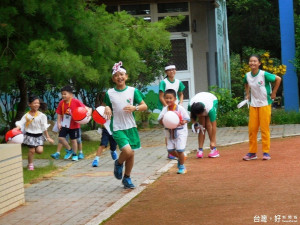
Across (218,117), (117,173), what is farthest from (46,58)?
(218,117)

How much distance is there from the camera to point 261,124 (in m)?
13.6

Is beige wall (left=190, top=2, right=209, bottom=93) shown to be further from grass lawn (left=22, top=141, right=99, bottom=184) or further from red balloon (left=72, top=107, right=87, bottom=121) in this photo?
red balloon (left=72, top=107, right=87, bottom=121)

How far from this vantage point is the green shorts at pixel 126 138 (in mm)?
10891

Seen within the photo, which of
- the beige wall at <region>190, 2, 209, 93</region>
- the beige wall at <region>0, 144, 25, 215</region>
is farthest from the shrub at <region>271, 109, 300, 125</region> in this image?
Answer: the beige wall at <region>0, 144, 25, 215</region>

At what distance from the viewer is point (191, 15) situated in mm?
24109

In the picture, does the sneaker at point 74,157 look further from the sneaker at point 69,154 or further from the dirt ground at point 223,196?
the dirt ground at point 223,196

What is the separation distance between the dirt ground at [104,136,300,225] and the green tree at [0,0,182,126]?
7.18 feet

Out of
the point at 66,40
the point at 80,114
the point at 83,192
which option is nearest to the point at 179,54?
the point at 80,114

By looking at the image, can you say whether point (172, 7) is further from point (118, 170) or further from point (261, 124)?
point (118, 170)

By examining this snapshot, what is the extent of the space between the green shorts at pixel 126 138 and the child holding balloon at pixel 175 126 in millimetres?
1130

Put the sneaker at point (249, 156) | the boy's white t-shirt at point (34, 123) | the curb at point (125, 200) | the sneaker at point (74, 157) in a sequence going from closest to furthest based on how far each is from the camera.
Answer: the curb at point (125, 200) < the boy's white t-shirt at point (34, 123) < the sneaker at point (249, 156) < the sneaker at point (74, 157)

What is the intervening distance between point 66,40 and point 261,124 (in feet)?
12.9

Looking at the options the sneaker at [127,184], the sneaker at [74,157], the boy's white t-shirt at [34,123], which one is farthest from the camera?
the sneaker at [74,157]

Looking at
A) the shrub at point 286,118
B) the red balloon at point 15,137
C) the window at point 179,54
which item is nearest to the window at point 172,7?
the window at point 179,54
